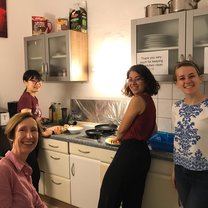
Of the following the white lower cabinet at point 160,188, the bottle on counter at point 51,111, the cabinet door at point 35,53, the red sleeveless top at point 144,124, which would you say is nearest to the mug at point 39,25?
the cabinet door at point 35,53

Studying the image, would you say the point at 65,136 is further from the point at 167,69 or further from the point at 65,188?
the point at 167,69

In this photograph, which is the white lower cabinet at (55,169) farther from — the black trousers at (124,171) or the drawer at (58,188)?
the black trousers at (124,171)

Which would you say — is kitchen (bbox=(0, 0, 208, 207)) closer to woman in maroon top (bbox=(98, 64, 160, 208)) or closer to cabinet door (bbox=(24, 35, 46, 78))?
cabinet door (bbox=(24, 35, 46, 78))

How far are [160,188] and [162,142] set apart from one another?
1.16 feet

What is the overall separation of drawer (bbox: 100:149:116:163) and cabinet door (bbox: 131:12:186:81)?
2.45 feet

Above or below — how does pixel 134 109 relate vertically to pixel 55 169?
above

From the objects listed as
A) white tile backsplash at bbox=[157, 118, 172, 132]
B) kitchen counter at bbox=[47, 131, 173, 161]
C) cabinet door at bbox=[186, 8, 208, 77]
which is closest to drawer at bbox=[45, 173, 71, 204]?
kitchen counter at bbox=[47, 131, 173, 161]

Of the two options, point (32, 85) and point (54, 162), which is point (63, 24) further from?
point (54, 162)

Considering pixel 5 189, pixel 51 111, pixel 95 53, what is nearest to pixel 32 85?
pixel 51 111

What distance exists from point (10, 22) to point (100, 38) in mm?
1226

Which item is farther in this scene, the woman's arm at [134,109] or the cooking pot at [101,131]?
the cooking pot at [101,131]

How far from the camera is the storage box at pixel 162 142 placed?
212 centimetres

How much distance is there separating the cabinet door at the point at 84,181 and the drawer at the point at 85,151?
0.12 feet

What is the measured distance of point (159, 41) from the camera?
7.31 ft
